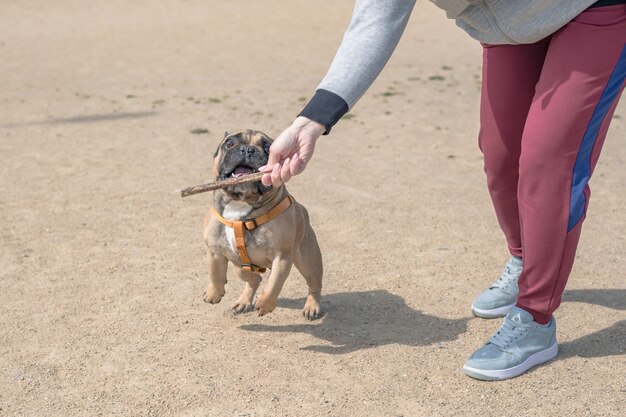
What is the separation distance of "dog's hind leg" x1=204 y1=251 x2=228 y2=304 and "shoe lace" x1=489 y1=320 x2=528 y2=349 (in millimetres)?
1408

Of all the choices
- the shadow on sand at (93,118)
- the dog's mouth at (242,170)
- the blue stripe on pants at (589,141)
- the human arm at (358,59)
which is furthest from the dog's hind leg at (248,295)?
the shadow on sand at (93,118)

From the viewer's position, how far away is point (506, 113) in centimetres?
441

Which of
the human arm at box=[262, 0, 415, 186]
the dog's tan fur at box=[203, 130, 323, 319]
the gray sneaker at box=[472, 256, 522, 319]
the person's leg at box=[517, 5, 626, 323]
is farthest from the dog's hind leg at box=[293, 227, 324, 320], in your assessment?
the human arm at box=[262, 0, 415, 186]

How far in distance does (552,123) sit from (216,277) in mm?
1879

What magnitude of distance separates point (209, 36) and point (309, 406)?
1153cm

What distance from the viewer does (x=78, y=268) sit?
5641 mm

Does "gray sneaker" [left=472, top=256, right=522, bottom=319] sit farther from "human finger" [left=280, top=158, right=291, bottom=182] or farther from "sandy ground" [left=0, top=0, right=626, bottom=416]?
"human finger" [left=280, top=158, right=291, bottom=182]

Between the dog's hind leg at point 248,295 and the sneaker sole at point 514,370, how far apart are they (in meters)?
1.34

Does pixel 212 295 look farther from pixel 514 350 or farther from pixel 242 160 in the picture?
pixel 514 350

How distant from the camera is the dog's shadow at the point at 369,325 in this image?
4.70 m

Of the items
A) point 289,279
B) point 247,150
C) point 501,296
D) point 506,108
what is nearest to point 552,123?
point 506,108

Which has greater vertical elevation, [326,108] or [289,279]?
[326,108]

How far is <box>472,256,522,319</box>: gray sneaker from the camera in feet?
16.3

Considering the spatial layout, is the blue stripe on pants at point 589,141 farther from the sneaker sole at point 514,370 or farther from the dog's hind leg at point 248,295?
the dog's hind leg at point 248,295
